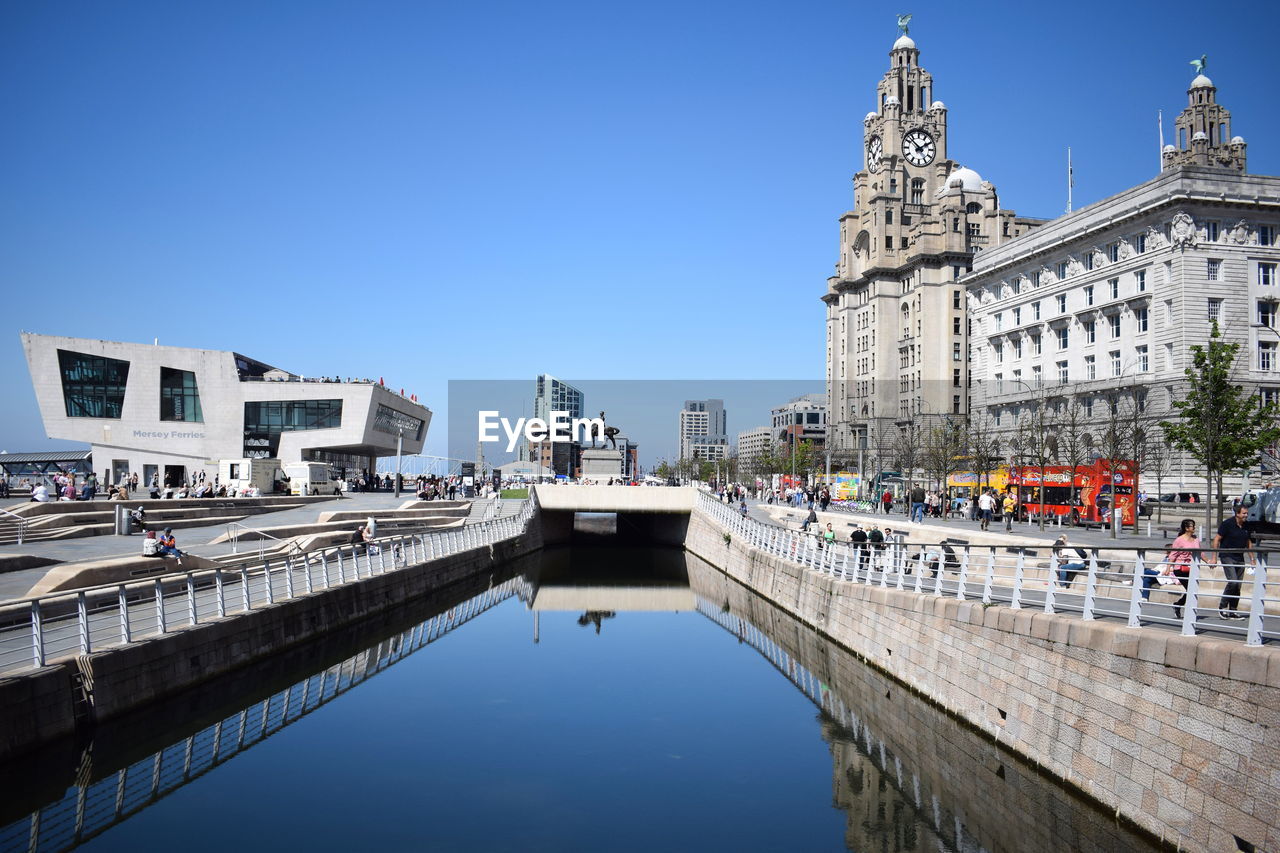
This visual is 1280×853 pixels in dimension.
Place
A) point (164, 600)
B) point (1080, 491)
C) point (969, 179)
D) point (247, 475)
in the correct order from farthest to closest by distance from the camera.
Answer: point (969, 179) < point (247, 475) < point (1080, 491) < point (164, 600)

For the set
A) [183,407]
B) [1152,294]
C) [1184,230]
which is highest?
[1184,230]

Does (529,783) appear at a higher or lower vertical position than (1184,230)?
lower

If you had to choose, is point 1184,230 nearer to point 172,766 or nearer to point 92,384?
point 172,766

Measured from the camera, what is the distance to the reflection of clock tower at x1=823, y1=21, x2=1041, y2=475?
97.7 metres

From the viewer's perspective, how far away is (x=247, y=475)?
57.7 metres

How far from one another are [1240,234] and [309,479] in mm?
59671

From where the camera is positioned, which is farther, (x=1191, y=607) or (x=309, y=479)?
(x=309, y=479)

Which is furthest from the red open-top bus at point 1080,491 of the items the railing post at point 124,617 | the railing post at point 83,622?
the railing post at point 83,622

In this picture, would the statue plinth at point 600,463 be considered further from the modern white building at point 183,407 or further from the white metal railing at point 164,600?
the white metal railing at point 164,600

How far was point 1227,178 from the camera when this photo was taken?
5656cm

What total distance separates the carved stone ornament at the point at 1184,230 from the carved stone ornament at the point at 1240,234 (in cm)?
259

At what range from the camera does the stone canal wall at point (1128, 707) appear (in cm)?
1005

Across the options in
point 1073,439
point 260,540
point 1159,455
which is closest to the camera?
point 260,540

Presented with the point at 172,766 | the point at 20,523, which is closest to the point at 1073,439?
the point at 172,766
